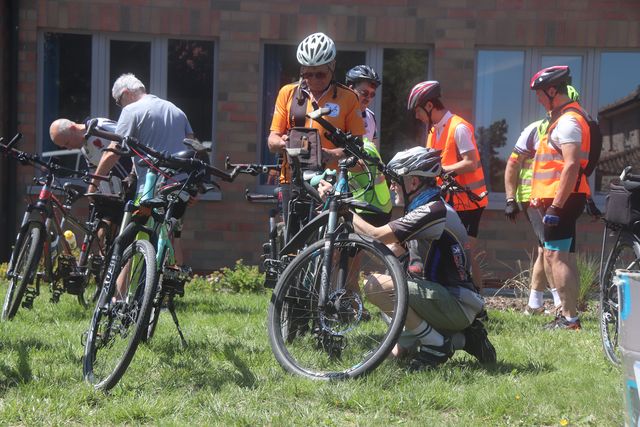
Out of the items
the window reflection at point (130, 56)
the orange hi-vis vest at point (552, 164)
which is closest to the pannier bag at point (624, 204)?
the orange hi-vis vest at point (552, 164)

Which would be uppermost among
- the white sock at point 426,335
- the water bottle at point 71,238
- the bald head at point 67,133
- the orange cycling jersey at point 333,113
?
the orange cycling jersey at point 333,113

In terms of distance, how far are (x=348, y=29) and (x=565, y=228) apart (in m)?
3.87

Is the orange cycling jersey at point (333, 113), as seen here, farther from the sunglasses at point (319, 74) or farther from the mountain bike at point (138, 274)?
the mountain bike at point (138, 274)

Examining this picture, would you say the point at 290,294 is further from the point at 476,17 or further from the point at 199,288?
the point at 476,17

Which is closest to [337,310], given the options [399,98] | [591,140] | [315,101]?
[315,101]

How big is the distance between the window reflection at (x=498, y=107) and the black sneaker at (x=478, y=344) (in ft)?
16.2

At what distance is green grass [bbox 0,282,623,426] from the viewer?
13.8 ft

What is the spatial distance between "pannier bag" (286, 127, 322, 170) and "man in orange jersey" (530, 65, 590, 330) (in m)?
2.18

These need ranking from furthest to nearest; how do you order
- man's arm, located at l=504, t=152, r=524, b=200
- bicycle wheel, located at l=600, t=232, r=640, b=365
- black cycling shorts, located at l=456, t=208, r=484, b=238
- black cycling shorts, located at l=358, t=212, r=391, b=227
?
man's arm, located at l=504, t=152, r=524, b=200
black cycling shorts, located at l=456, t=208, r=484, b=238
black cycling shorts, located at l=358, t=212, r=391, b=227
bicycle wheel, located at l=600, t=232, r=640, b=365

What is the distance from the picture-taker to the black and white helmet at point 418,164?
5.06 meters

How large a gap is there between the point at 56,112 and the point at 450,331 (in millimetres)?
6366

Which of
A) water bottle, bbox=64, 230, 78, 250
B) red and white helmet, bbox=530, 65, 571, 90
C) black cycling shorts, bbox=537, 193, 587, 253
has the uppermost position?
red and white helmet, bbox=530, 65, 571, 90

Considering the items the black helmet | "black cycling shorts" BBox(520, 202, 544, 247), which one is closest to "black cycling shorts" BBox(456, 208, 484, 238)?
"black cycling shorts" BBox(520, 202, 544, 247)

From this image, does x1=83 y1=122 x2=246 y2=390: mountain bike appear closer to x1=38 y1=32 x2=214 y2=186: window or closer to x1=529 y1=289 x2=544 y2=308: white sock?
x1=529 y1=289 x2=544 y2=308: white sock
